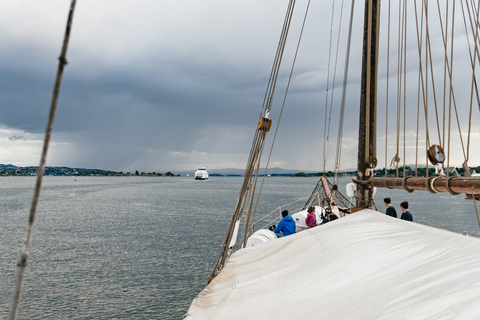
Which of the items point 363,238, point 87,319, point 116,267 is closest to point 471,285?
point 363,238

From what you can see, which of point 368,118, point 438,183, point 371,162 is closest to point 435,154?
point 438,183

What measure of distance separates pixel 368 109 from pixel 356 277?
16.1 ft

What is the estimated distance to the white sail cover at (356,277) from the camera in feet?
7.89

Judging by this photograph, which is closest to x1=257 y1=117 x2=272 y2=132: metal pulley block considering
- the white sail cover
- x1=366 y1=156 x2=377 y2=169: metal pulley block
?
x1=366 y1=156 x2=377 y2=169: metal pulley block

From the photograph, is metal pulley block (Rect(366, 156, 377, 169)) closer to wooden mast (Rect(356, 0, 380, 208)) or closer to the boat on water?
wooden mast (Rect(356, 0, 380, 208))

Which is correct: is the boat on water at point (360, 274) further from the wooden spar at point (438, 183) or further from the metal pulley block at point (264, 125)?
the metal pulley block at point (264, 125)

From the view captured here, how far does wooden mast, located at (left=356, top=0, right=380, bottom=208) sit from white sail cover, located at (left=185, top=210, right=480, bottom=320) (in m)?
2.35

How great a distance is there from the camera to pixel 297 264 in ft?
13.3

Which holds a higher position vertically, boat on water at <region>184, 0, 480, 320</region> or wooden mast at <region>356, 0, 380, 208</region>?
wooden mast at <region>356, 0, 380, 208</region>

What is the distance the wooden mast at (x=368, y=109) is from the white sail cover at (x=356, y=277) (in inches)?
92.5

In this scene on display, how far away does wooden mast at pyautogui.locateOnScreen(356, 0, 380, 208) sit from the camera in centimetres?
704

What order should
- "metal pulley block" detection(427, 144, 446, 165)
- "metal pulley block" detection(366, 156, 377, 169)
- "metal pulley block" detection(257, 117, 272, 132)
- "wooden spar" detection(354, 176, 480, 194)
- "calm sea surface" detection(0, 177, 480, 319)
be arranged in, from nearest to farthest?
1. "wooden spar" detection(354, 176, 480, 194)
2. "metal pulley block" detection(427, 144, 446, 165)
3. "metal pulley block" detection(366, 156, 377, 169)
4. "metal pulley block" detection(257, 117, 272, 132)
5. "calm sea surface" detection(0, 177, 480, 319)

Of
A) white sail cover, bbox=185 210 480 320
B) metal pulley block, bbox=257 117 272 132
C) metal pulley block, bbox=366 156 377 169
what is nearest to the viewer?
white sail cover, bbox=185 210 480 320

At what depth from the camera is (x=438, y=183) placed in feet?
15.7
